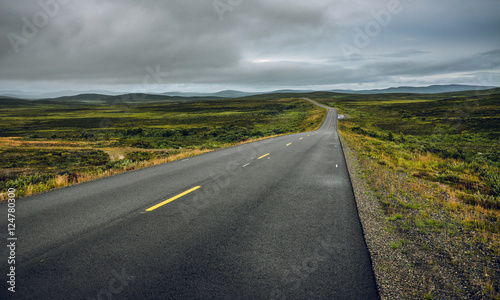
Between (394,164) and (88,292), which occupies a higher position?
(88,292)

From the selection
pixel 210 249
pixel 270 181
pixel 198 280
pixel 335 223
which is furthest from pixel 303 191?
pixel 198 280

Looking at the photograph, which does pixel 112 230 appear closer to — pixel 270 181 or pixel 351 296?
pixel 351 296

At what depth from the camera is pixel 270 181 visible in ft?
31.1

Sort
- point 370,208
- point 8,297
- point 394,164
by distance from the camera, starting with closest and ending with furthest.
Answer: point 8,297 < point 370,208 < point 394,164

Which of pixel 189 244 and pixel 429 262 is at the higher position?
pixel 189 244

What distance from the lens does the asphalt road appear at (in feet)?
11.1

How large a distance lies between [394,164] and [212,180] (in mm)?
10399

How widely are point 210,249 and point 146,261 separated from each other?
1.05 metres

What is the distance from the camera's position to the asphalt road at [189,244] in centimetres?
339

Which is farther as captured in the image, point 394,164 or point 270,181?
point 394,164

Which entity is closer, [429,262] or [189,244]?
[429,262]

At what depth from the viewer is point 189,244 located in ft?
14.9

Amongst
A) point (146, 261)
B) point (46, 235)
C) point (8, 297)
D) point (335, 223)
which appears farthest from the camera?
point (335, 223)

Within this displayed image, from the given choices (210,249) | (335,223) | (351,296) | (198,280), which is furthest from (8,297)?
(335,223)
